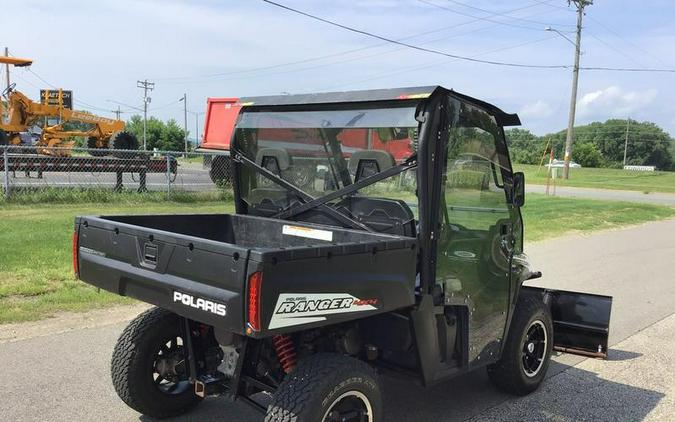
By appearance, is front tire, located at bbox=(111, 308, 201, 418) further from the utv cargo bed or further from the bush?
the bush

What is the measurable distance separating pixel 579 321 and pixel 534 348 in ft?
1.96

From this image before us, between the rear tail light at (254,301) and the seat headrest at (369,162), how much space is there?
133 centimetres

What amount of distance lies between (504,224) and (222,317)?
2351 millimetres

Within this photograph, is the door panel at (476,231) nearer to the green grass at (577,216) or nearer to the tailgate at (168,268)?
the tailgate at (168,268)

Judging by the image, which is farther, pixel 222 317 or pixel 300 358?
pixel 300 358

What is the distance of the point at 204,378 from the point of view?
3.48m

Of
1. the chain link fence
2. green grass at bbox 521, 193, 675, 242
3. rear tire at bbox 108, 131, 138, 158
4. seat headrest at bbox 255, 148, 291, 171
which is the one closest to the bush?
seat headrest at bbox 255, 148, 291, 171

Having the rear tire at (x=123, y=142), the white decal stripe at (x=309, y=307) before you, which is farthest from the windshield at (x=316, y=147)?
the rear tire at (x=123, y=142)

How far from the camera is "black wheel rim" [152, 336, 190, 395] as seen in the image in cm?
373

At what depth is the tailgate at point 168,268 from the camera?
2.61 metres

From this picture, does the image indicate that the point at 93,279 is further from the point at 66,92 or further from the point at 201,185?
the point at 66,92

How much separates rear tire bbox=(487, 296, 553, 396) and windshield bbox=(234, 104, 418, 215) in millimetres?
1684

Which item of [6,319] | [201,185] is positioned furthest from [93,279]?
[201,185]

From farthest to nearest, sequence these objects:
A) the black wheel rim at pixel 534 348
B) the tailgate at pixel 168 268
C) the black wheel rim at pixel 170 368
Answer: the black wheel rim at pixel 534 348 < the black wheel rim at pixel 170 368 < the tailgate at pixel 168 268
